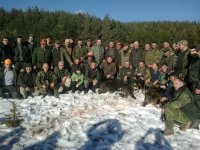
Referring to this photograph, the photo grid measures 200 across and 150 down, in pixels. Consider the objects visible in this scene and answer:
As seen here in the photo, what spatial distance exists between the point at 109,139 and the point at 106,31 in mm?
21926

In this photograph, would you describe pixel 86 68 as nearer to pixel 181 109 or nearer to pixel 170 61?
pixel 170 61

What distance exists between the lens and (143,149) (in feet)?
21.7

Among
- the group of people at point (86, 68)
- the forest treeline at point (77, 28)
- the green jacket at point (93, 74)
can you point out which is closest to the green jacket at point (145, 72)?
the group of people at point (86, 68)

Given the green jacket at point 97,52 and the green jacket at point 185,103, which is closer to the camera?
the green jacket at point 185,103

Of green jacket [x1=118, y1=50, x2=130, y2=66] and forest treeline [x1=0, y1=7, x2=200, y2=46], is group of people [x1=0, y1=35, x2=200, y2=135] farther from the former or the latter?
forest treeline [x1=0, y1=7, x2=200, y2=46]

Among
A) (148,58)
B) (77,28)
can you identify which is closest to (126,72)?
(148,58)

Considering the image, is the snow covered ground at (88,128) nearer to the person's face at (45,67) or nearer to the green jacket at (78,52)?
the person's face at (45,67)

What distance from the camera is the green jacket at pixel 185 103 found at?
7.44 m

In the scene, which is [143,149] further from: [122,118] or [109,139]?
[122,118]

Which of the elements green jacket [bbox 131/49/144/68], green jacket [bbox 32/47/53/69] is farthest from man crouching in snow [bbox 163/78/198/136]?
green jacket [bbox 32/47/53/69]

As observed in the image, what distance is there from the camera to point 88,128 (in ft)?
25.4

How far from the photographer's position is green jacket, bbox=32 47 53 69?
11820mm

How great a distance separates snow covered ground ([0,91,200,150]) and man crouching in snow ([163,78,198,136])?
0.25m

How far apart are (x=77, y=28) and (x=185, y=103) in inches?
844
